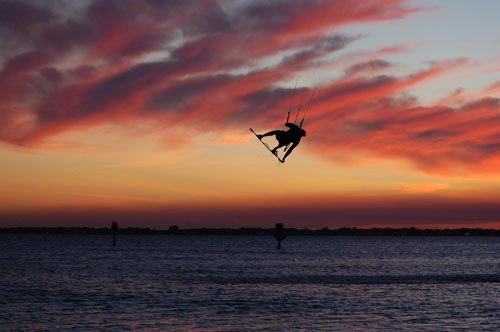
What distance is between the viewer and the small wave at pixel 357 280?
256ft

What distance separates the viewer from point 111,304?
2084 inches

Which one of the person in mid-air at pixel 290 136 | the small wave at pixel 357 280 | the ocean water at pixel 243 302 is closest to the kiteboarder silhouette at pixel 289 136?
the person in mid-air at pixel 290 136

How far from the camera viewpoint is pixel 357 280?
8244cm

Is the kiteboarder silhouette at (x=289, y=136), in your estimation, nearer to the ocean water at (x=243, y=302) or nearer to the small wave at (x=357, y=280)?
the ocean water at (x=243, y=302)

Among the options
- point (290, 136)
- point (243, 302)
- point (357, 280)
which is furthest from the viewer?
point (357, 280)

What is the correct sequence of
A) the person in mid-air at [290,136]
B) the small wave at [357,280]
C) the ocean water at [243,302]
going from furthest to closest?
the small wave at [357,280], the ocean water at [243,302], the person in mid-air at [290,136]

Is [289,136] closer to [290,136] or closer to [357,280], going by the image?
[290,136]

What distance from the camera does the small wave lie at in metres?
78.0

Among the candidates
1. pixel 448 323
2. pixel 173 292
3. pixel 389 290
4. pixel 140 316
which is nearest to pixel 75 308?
pixel 140 316

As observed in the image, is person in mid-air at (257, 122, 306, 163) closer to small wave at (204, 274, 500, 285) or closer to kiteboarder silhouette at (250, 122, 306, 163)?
kiteboarder silhouette at (250, 122, 306, 163)

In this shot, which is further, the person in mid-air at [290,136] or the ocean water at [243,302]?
the ocean water at [243,302]

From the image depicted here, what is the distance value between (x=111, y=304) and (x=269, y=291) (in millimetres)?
17645

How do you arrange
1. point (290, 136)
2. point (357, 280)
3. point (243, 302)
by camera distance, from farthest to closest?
point (357, 280)
point (243, 302)
point (290, 136)

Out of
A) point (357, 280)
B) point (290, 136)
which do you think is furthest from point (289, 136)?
point (357, 280)
